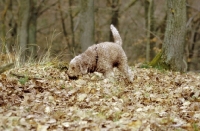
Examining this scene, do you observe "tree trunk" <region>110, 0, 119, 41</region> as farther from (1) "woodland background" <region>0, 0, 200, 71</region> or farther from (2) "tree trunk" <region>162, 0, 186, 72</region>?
(2) "tree trunk" <region>162, 0, 186, 72</region>

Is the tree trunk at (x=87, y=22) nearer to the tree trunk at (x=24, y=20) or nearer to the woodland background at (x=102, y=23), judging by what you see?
the tree trunk at (x=24, y=20)

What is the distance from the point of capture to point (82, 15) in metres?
16.9

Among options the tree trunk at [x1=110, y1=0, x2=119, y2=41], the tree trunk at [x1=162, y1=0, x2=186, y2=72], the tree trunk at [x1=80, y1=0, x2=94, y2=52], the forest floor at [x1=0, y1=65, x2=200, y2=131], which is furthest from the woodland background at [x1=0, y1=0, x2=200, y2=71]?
the forest floor at [x1=0, y1=65, x2=200, y2=131]

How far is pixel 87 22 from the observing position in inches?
662

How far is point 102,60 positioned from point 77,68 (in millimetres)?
637

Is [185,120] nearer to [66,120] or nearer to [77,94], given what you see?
[66,120]

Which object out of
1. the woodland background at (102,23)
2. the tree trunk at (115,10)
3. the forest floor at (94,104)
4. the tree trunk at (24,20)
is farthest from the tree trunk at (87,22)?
the forest floor at (94,104)

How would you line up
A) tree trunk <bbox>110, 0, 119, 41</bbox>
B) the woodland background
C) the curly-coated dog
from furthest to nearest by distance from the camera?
1. tree trunk <bbox>110, 0, 119, 41</bbox>
2. the woodland background
3. the curly-coated dog

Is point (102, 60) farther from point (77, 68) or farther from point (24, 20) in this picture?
point (24, 20)

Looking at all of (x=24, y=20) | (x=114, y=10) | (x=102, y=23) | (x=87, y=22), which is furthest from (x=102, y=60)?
(x=102, y=23)

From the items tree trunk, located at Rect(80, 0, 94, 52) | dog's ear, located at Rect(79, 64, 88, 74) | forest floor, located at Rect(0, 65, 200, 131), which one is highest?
tree trunk, located at Rect(80, 0, 94, 52)

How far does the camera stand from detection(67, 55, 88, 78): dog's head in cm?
900

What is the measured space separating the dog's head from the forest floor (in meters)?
0.18

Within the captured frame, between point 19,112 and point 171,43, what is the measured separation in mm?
7948
